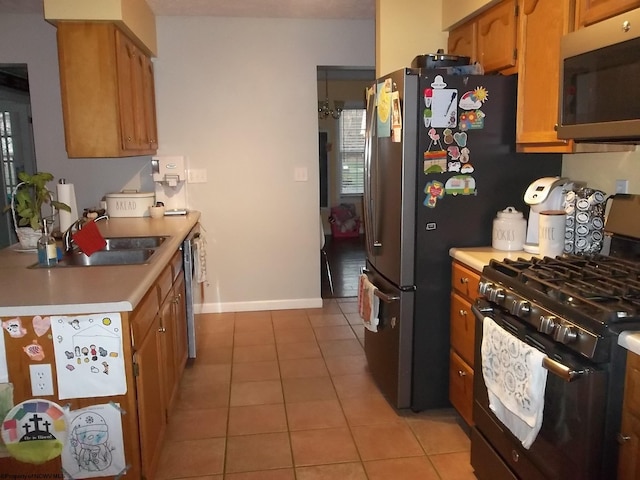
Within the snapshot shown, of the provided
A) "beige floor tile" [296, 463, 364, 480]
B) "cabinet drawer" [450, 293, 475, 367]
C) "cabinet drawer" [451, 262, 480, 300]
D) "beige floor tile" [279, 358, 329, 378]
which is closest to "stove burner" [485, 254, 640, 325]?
"cabinet drawer" [451, 262, 480, 300]

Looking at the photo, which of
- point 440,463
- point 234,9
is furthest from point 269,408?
point 234,9

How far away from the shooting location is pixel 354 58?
4.46 metres

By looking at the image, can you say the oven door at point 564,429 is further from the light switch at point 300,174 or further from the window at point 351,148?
the window at point 351,148

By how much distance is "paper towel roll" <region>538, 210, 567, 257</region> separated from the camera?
2344mm

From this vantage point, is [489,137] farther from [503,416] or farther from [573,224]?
[503,416]

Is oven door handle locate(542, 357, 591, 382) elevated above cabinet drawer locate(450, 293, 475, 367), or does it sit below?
above

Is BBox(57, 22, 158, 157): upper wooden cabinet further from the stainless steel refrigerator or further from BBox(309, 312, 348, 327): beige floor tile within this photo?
BBox(309, 312, 348, 327): beige floor tile

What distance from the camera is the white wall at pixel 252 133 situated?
434cm

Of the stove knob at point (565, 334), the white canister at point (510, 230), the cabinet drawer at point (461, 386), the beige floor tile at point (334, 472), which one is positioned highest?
the white canister at point (510, 230)

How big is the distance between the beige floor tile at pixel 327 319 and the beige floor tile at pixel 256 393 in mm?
1069

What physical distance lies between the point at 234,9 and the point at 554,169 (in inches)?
103

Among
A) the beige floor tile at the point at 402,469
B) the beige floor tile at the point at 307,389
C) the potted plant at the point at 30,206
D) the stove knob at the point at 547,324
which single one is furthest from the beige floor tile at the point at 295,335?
the stove knob at the point at 547,324

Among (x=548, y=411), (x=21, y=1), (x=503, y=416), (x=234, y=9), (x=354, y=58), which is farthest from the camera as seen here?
(x=354, y=58)

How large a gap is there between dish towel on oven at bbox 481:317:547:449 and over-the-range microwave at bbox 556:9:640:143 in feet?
2.49
